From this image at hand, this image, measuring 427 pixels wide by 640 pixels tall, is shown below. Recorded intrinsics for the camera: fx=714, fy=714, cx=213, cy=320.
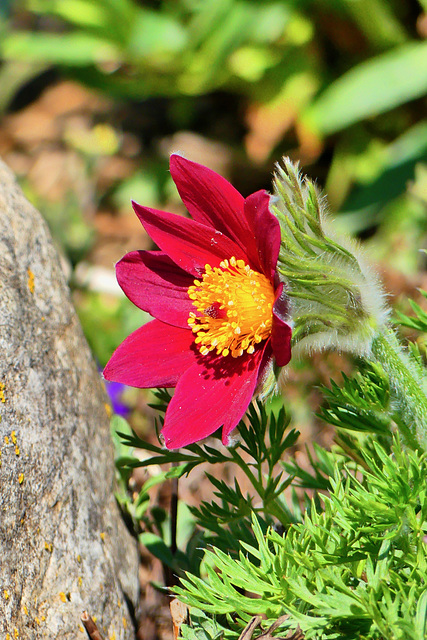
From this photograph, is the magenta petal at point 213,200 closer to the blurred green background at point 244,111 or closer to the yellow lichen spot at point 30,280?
the yellow lichen spot at point 30,280

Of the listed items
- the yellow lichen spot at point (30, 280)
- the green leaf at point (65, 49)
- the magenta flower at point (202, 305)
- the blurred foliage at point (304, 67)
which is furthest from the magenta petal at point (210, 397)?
the green leaf at point (65, 49)

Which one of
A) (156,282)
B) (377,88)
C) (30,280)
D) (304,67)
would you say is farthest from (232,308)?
(304,67)

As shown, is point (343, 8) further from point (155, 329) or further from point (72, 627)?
point (72, 627)

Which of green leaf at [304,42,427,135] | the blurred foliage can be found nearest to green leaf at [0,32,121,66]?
Answer: the blurred foliage

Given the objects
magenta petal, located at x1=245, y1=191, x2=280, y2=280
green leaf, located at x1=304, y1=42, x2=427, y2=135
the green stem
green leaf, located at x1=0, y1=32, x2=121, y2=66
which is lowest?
the green stem

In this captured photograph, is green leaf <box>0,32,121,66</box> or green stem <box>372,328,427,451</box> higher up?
green leaf <box>0,32,121,66</box>

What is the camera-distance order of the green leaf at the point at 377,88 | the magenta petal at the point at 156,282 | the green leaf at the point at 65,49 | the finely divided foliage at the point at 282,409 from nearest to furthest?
the finely divided foliage at the point at 282,409 < the magenta petal at the point at 156,282 < the green leaf at the point at 377,88 < the green leaf at the point at 65,49

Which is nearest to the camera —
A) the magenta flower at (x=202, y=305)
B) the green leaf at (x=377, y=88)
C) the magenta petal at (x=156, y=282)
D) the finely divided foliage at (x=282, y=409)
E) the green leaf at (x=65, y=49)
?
the finely divided foliage at (x=282, y=409)

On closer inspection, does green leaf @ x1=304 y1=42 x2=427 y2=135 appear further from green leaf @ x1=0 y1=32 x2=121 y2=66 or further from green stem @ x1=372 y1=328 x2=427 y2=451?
green stem @ x1=372 y1=328 x2=427 y2=451
